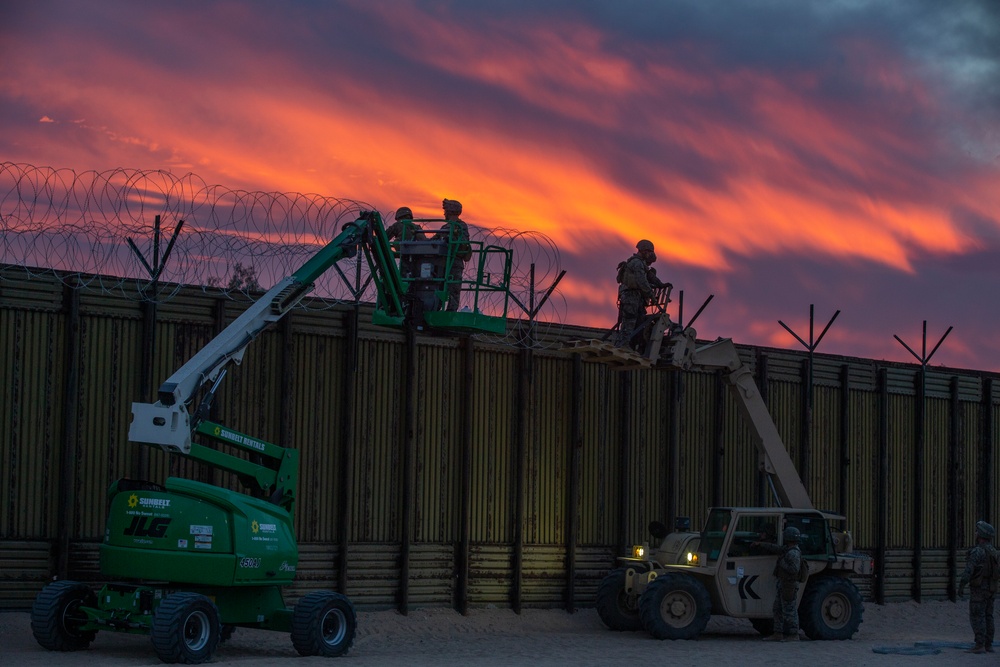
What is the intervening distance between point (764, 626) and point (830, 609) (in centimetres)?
106

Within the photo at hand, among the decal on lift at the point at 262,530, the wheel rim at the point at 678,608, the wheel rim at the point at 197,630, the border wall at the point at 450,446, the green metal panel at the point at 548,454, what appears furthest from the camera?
the green metal panel at the point at 548,454

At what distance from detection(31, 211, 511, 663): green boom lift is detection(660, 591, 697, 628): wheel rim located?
16.4 feet

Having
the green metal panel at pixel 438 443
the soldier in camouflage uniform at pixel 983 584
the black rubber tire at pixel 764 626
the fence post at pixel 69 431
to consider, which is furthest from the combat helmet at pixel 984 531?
the fence post at pixel 69 431

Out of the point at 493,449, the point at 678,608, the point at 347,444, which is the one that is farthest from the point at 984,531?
the point at 347,444

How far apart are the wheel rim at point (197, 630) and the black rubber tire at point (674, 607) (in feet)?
Answer: 22.4

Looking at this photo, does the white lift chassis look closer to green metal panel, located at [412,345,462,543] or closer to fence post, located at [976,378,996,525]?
green metal panel, located at [412,345,462,543]

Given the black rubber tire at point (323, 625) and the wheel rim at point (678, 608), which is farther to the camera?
the wheel rim at point (678, 608)

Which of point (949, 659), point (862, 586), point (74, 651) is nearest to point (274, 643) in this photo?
point (74, 651)

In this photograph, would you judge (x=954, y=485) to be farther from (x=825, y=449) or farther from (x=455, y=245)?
(x=455, y=245)

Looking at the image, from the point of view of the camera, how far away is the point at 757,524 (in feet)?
65.5

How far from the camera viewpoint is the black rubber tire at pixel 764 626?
65.4ft

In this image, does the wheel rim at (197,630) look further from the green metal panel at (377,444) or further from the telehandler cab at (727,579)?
the telehandler cab at (727,579)

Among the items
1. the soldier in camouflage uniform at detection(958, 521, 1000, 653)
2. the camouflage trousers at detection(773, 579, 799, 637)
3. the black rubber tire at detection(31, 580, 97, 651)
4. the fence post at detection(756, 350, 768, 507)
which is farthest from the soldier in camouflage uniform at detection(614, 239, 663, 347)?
the black rubber tire at detection(31, 580, 97, 651)

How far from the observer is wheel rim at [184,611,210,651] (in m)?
14.0
